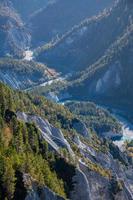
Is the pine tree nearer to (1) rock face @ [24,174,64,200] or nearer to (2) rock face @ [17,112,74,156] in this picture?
(1) rock face @ [24,174,64,200]

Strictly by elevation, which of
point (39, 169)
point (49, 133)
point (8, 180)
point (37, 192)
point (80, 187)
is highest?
point (49, 133)

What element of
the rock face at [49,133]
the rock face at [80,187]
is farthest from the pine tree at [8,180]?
the rock face at [49,133]

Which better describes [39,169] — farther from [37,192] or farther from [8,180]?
[8,180]

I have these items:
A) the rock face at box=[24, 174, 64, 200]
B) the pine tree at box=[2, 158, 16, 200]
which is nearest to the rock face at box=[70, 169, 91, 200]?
the rock face at box=[24, 174, 64, 200]

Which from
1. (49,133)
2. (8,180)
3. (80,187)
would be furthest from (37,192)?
(49,133)

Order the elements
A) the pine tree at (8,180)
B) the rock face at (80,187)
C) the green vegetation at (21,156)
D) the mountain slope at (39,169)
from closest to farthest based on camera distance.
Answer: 1. the pine tree at (8,180)
2. the green vegetation at (21,156)
3. the mountain slope at (39,169)
4. the rock face at (80,187)

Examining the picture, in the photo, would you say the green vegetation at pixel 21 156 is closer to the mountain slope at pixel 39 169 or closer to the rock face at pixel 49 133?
the mountain slope at pixel 39 169

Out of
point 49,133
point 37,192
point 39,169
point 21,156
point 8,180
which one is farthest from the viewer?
point 49,133

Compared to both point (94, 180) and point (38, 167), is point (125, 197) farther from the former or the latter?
point (38, 167)
